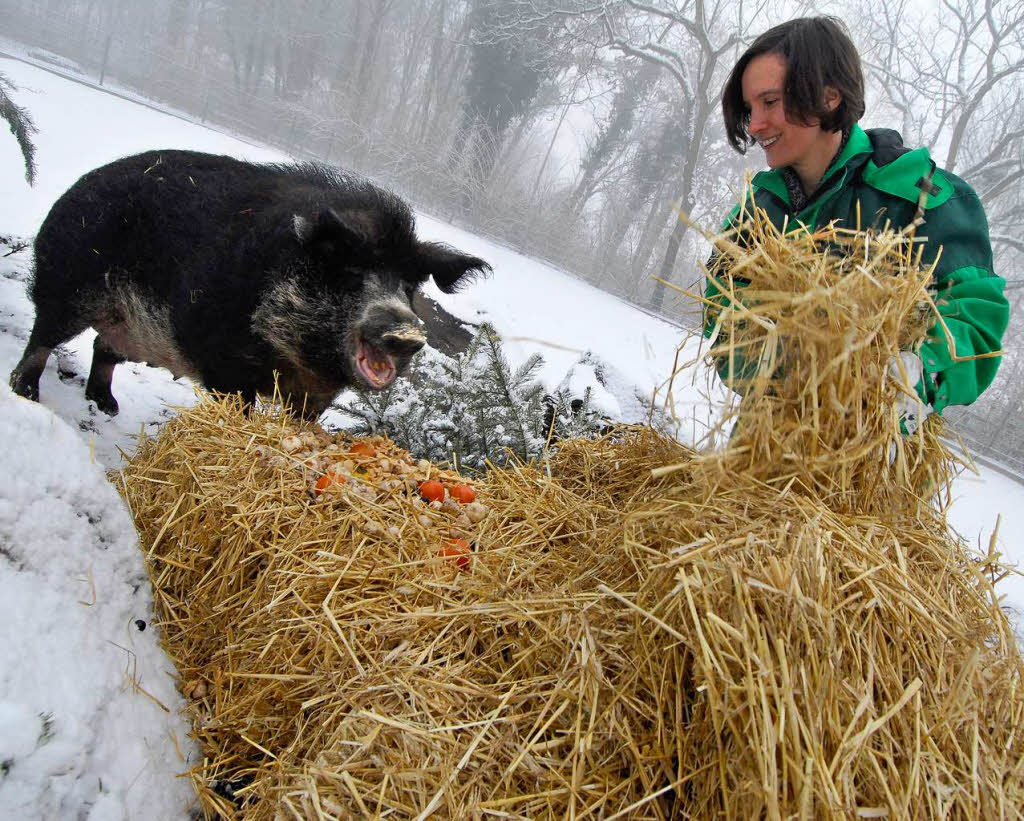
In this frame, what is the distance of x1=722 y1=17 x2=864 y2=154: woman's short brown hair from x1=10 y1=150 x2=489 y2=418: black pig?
1886 millimetres

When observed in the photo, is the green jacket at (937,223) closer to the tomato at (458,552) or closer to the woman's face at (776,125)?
the woman's face at (776,125)

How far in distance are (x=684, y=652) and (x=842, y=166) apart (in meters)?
1.81

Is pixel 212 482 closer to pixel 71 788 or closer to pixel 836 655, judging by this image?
pixel 71 788

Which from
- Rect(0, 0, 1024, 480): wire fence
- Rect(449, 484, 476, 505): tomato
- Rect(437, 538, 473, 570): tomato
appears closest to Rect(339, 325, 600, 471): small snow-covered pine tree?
Rect(449, 484, 476, 505): tomato

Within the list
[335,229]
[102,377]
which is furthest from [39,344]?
[335,229]

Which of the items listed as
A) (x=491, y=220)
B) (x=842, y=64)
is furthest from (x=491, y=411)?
(x=491, y=220)

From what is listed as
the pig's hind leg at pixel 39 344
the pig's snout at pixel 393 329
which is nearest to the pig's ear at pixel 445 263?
the pig's snout at pixel 393 329

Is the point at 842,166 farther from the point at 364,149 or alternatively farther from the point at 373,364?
the point at 364,149

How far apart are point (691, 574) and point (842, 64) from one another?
1854 mm

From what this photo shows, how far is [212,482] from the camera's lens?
1.98 metres

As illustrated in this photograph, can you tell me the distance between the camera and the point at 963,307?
1.53 meters

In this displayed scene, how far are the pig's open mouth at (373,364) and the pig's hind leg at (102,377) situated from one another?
1.72 meters

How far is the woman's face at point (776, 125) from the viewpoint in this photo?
2.01 metres

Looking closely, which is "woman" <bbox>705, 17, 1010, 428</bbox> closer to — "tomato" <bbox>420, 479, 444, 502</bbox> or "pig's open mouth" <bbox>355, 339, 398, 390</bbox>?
"tomato" <bbox>420, 479, 444, 502</bbox>
